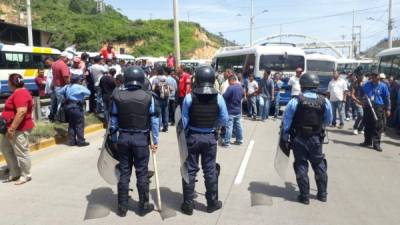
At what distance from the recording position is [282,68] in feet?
59.5

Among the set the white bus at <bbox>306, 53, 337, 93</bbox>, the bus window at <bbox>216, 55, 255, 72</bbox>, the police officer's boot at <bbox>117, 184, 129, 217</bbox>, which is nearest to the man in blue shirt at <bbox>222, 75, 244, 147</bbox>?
the police officer's boot at <bbox>117, 184, 129, 217</bbox>

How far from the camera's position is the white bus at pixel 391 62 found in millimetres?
15586

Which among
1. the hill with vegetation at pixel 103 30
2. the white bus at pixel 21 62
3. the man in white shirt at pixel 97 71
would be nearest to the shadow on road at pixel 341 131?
the man in white shirt at pixel 97 71

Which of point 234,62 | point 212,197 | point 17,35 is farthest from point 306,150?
point 17,35

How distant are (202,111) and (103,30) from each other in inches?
2563

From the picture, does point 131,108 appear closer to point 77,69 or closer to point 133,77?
point 133,77

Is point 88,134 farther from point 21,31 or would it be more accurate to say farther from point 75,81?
point 21,31

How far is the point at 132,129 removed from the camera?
17.9 ft

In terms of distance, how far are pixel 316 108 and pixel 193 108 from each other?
5.73ft

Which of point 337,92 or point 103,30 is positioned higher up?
point 103,30

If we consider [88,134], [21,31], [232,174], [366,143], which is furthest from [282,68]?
[21,31]

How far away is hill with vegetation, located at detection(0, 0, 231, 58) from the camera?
2403 inches

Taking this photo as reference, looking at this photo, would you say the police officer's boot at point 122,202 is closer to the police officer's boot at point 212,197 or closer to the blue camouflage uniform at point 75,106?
the police officer's boot at point 212,197

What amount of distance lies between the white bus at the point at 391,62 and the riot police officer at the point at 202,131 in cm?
1175
